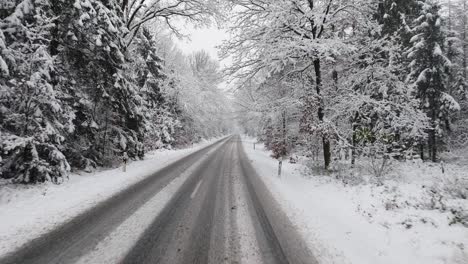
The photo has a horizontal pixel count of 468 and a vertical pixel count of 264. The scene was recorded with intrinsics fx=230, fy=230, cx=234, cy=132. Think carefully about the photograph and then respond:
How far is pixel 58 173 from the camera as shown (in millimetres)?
7762

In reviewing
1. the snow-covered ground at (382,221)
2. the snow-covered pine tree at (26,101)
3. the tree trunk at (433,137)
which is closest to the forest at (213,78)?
the snow-covered pine tree at (26,101)

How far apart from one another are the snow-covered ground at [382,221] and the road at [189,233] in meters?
0.62

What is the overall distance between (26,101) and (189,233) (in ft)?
21.7

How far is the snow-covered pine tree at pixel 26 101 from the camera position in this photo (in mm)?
6613

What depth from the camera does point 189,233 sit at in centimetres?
474

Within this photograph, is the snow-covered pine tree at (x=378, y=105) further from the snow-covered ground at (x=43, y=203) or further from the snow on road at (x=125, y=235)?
the snow-covered ground at (x=43, y=203)

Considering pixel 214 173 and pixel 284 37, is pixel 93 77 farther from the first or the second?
pixel 284 37

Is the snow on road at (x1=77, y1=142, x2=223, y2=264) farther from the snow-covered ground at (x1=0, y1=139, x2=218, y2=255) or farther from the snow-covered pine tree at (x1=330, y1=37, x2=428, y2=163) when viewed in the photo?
the snow-covered pine tree at (x1=330, y1=37, x2=428, y2=163)

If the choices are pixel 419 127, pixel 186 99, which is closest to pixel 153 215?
pixel 419 127

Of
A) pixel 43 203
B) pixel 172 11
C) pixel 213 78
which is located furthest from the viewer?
pixel 172 11

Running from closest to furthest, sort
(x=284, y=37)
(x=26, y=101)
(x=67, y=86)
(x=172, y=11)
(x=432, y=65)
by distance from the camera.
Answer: (x=26, y=101) < (x=67, y=86) < (x=284, y=37) < (x=172, y=11) < (x=432, y=65)

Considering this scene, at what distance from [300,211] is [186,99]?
964 inches

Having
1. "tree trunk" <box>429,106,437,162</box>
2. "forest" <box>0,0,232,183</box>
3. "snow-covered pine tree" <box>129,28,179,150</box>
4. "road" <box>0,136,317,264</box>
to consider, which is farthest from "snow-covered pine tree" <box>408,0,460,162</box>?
"snow-covered pine tree" <box>129,28,179,150</box>

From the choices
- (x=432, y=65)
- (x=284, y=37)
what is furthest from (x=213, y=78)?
(x=432, y=65)
